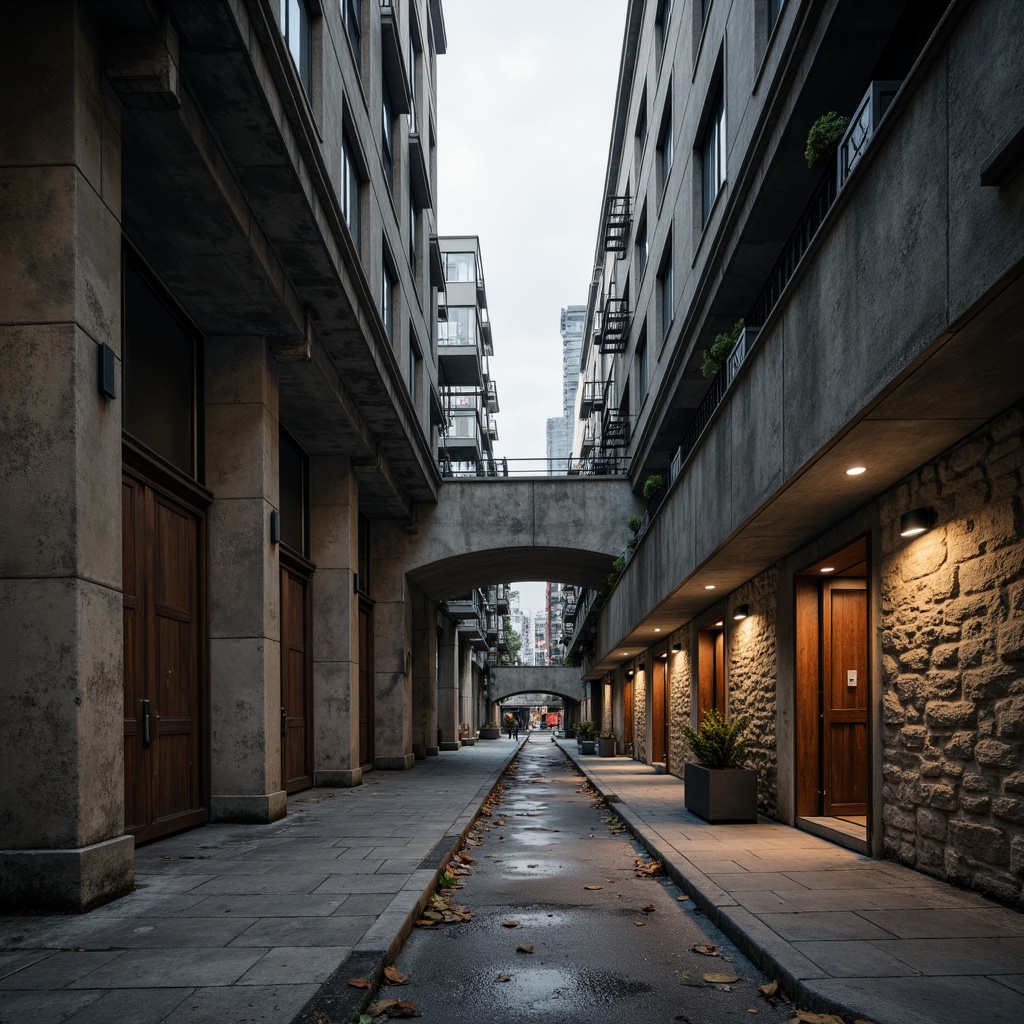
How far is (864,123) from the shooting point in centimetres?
756

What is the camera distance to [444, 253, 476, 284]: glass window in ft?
143

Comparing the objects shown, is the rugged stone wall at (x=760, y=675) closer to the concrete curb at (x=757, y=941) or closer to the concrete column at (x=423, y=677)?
the concrete curb at (x=757, y=941)

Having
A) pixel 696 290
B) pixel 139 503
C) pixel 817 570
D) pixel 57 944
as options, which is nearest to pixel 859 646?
pixel 817 570

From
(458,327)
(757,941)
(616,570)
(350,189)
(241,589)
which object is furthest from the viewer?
(458,327)

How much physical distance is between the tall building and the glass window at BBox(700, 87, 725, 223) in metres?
0.07

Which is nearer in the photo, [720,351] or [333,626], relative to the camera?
[720,351]

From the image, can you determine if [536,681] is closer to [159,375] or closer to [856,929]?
[159,375]

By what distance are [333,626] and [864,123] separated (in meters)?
12.5

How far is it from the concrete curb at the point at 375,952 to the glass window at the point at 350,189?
9886 millimetres

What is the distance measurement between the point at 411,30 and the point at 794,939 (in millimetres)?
21576

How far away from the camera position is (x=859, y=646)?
11.7m

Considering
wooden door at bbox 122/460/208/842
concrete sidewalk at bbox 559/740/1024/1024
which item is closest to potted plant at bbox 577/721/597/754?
wooden door at bbox 122/460/208/842

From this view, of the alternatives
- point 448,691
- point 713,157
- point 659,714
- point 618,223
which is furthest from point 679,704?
point 448,691

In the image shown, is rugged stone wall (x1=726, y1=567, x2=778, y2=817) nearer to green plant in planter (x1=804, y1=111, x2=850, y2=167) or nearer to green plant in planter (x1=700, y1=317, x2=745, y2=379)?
green plant in planter (x1=700, y1=317, x2=745, y2=379)
